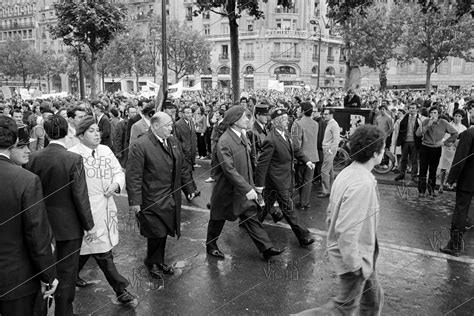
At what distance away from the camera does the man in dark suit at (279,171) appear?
5.86 meters

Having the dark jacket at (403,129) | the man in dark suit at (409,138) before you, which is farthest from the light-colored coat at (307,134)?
the dark jacket at (403,129)

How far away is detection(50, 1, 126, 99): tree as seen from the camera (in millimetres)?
15547

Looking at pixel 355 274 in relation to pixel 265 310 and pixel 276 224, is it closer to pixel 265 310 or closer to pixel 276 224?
pixel 265 310

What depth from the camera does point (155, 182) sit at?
4730mm

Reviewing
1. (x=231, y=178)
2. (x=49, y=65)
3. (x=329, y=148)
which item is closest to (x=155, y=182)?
(x=231, y=178)

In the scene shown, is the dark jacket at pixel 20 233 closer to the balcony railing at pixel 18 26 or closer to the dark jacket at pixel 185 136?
the dark jacket at pixel 185 136

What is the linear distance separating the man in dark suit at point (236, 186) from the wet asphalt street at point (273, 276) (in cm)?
38

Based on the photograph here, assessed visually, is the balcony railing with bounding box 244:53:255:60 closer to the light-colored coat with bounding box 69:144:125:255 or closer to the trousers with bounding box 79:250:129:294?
the light-colored coat with bounding box 69:144:125:255

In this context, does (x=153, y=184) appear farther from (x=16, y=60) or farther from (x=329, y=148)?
(x=16, y=60)

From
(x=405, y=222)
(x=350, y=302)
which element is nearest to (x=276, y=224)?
(x=405, y=222)

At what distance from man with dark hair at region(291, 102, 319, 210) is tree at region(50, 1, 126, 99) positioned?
10309 millimetres

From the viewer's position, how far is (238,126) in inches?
209

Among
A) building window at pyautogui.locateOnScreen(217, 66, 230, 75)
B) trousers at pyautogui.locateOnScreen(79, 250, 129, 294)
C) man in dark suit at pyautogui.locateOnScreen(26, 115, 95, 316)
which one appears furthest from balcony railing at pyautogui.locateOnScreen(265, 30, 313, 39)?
man in dark suit at pyautogui.locateOnScreen(26, 115, 95, 316)

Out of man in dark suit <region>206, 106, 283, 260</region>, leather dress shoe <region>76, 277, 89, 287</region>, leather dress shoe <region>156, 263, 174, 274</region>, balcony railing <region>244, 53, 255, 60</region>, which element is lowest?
leather dress shoe <region>76, 277, 89, 287</region>
